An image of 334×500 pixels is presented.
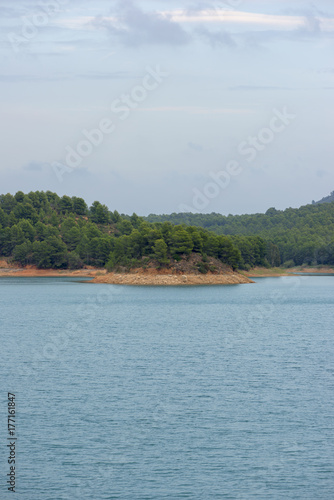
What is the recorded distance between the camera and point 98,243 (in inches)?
6673

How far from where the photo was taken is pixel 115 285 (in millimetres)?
140250

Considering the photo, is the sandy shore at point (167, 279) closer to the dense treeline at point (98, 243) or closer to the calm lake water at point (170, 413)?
the dense treeline at point (98, 243)

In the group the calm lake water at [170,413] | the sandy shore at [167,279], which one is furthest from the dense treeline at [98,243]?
the calm lake water at [170,413]

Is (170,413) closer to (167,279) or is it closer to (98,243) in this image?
(167,279)

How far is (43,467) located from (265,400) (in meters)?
12.0

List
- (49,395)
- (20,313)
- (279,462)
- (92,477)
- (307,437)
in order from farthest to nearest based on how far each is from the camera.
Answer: (20,313)
(49,395)
(307,437)
(279,462)
(92,477)

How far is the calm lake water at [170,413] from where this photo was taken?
65.2 feet

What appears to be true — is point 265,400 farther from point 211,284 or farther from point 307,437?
point 211,284

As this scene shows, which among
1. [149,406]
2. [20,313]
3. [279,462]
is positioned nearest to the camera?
[279,462]

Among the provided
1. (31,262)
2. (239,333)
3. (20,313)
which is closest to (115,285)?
(31,262)

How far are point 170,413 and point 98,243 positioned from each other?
144 m

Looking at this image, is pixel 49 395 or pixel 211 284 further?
pixel 211 284

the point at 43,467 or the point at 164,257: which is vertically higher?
the point at 164,257

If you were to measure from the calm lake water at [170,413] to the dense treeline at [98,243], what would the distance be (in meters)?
77.4
